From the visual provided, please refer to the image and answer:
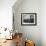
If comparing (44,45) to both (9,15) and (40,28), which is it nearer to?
(40,28)

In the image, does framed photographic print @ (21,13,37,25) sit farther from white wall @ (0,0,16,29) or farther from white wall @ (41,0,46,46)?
white wall @ (0,0,16,29)

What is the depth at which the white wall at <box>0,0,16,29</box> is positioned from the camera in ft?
14.2

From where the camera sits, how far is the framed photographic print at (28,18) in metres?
5.29

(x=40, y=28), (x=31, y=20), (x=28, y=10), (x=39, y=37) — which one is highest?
(x=28, y=10)

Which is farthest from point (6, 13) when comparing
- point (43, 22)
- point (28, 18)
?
point (43, 22)

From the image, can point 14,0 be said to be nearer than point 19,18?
Yes

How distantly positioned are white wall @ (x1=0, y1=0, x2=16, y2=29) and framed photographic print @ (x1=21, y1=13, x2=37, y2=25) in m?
1.04

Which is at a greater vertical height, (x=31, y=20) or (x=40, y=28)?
(x=31, y=20)

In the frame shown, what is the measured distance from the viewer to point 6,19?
14.4 ft

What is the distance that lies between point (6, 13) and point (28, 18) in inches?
50.3

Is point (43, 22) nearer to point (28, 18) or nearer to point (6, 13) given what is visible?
point (28, 18)

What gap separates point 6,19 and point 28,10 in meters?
1.34

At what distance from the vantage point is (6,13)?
14.3ft

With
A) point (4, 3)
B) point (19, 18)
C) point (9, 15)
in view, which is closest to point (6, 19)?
point (9, 15)
